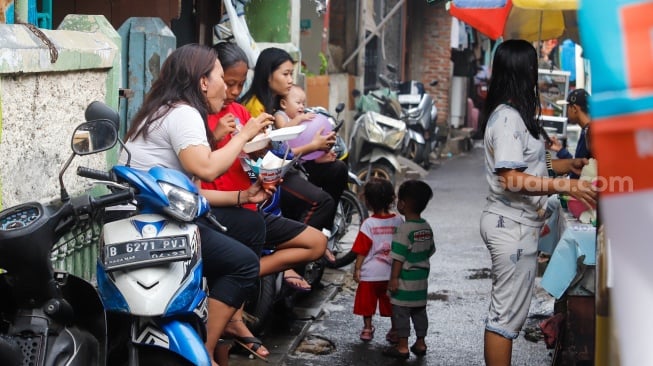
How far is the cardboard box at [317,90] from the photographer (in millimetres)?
13094

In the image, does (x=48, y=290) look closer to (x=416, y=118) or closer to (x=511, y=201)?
(x=511, y=201)

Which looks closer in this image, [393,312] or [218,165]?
[218,165]

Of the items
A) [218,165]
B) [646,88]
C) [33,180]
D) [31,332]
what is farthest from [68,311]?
[646,88]

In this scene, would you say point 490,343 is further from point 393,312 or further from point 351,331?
point 351,331

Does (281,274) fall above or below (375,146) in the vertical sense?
below

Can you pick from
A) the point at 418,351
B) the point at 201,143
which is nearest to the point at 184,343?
the point at 201,143

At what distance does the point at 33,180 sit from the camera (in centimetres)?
506

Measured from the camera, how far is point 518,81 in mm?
5285

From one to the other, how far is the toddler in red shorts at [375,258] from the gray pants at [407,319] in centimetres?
22

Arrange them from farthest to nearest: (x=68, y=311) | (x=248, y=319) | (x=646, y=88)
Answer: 1. (x=248, y=319)
2. (x=68, y=311)
3. (x=646, y=88)

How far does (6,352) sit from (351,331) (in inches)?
160

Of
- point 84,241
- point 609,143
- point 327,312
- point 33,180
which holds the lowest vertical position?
point 327,312

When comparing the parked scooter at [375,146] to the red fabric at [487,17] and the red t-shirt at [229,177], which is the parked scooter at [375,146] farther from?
the red t-shirt at [229,177]

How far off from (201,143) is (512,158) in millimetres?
1540
